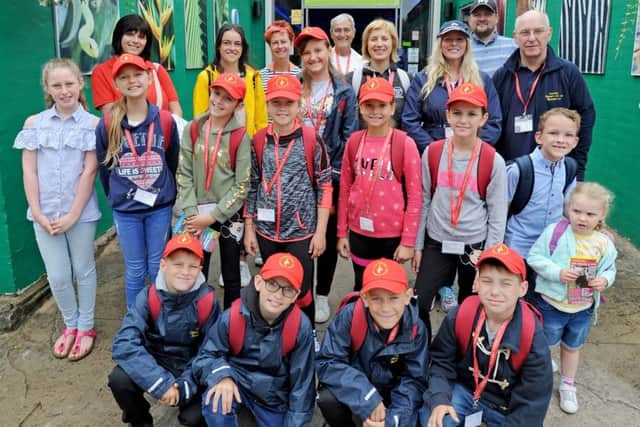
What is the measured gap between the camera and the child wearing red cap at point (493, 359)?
8.47 feet

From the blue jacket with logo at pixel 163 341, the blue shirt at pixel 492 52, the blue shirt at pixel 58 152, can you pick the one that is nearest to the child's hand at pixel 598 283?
the blue jacket with logo at pixel 163 341

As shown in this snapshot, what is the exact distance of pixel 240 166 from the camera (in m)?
3.37

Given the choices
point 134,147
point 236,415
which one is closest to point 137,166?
point 134,147

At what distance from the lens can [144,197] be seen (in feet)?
11.3

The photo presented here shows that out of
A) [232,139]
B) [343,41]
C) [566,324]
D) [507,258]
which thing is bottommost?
[566,324]

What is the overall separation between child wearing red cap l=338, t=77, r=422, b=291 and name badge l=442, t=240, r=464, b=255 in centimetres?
20

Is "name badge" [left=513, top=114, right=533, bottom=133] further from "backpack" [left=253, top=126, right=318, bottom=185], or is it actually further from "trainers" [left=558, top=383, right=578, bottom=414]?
"trainers" [left=558, top=383, right=578, bottom=414]

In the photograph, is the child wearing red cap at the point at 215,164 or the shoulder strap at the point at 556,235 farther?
the child wearing red cap at the point at 215,164

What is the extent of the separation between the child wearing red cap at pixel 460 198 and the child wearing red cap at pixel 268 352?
3.02 feet

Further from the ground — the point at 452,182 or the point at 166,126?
the point at 166,126

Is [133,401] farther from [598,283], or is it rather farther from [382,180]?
[598,283]

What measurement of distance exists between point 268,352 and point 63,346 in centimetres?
174

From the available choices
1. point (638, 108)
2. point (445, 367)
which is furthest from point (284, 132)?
point (638, 108)

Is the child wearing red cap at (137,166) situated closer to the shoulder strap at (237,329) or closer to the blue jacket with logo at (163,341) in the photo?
the blue jacket with logo at (163,341)
